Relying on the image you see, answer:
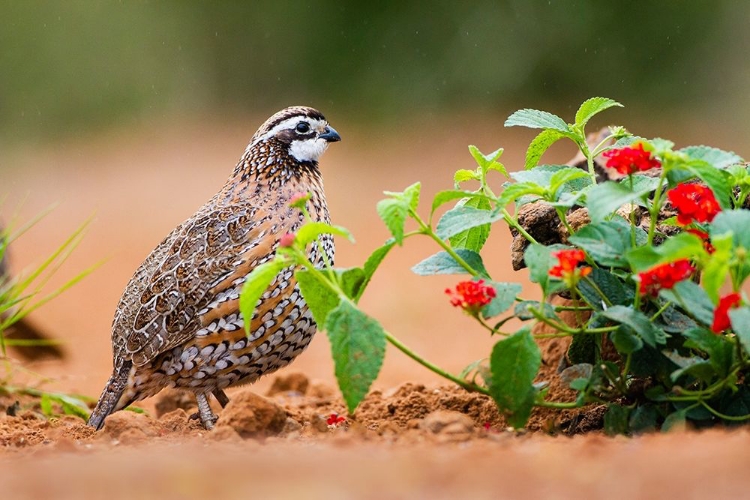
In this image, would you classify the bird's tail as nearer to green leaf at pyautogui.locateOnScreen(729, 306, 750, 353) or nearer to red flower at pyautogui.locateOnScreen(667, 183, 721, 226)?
red flower at pyautogui.locateOnScreen(667, 183, 721, 226)

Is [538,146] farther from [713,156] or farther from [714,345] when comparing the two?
[714,345]

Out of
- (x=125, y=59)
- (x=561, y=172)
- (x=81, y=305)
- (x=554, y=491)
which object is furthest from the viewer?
(x=125, y=59)

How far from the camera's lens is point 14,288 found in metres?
6.08

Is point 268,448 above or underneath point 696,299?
underneath

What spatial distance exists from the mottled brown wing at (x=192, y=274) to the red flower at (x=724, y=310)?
232 cm

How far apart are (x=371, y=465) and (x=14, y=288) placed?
384 centimetres

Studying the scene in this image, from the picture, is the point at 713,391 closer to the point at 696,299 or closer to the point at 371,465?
the point at 696,299

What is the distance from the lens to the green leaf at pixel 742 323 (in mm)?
3072

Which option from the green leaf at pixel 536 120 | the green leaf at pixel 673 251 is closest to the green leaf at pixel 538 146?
the green leaf at pixel 536 120

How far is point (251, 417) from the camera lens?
414 cm

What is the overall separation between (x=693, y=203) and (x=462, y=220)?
2.57ft

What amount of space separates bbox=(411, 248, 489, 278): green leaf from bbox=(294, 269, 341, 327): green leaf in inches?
12.3

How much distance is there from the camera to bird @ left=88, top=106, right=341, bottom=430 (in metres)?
4.91

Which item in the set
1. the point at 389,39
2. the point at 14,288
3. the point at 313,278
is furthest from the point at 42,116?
the point at 313,278
